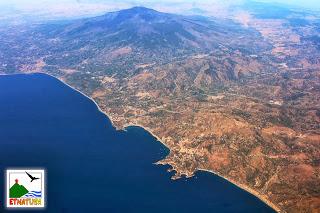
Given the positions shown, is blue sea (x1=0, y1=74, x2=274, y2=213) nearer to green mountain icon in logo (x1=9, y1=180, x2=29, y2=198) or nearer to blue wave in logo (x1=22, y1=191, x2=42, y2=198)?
green mountain icon in logo (x1=9, y1=180, x2=29, y2=198)

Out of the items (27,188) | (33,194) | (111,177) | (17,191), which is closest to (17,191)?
(17,191)

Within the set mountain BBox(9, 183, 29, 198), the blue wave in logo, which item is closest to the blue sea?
mountain BBox(9, 183, 29, 198)

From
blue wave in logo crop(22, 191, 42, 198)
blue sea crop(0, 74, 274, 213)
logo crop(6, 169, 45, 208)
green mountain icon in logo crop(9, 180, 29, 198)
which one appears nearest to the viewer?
blue wave in logo crop(22, 191, 42, 198)

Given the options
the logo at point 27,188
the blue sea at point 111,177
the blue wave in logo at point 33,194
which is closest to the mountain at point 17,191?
the logo at point 27,188

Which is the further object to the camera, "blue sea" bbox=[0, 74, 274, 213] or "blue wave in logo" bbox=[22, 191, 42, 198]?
"blue sea" bbox=[0, 74, 274, 213]

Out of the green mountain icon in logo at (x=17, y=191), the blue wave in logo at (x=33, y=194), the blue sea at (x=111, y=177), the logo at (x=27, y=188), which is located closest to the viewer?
the blue wave in logo at (x=33, y=194)

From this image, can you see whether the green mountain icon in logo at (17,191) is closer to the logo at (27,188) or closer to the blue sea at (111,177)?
the logo at (27,188)

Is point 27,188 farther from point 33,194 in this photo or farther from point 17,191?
point 17,191

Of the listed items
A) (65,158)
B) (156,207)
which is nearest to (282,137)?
(156,207)
